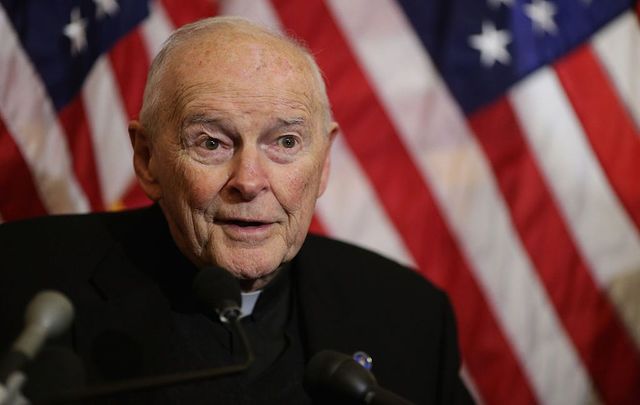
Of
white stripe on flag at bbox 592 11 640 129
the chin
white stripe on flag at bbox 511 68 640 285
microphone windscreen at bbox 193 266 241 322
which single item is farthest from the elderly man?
white stripe on flag at bbox 592 11 640 129

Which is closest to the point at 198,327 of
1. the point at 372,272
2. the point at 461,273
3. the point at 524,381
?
the point at 372,272

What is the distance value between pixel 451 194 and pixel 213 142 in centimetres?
102

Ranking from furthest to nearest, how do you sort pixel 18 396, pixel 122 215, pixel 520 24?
pixel 520 24 < pixel 122 215 < pixel 18 396

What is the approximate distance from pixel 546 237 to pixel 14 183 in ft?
4.82

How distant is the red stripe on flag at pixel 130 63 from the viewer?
2516mm

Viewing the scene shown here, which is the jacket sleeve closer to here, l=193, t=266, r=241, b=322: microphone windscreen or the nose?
the nose

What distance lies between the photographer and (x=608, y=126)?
2574mm

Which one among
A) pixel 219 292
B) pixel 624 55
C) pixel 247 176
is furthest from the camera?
pixel 624 55

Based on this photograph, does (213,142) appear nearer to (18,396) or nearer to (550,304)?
(18,396)

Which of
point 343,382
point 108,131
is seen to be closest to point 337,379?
point 343,382

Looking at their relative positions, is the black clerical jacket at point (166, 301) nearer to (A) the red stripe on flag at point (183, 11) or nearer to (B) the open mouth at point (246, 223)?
(B) the open mouth at point (246, 223)

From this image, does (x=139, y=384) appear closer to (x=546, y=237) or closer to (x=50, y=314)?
(x=50, y=314)

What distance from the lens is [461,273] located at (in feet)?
8.46

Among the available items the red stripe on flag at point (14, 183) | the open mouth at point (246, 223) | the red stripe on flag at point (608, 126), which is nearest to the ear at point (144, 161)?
the open mouth at point (246, 223)
